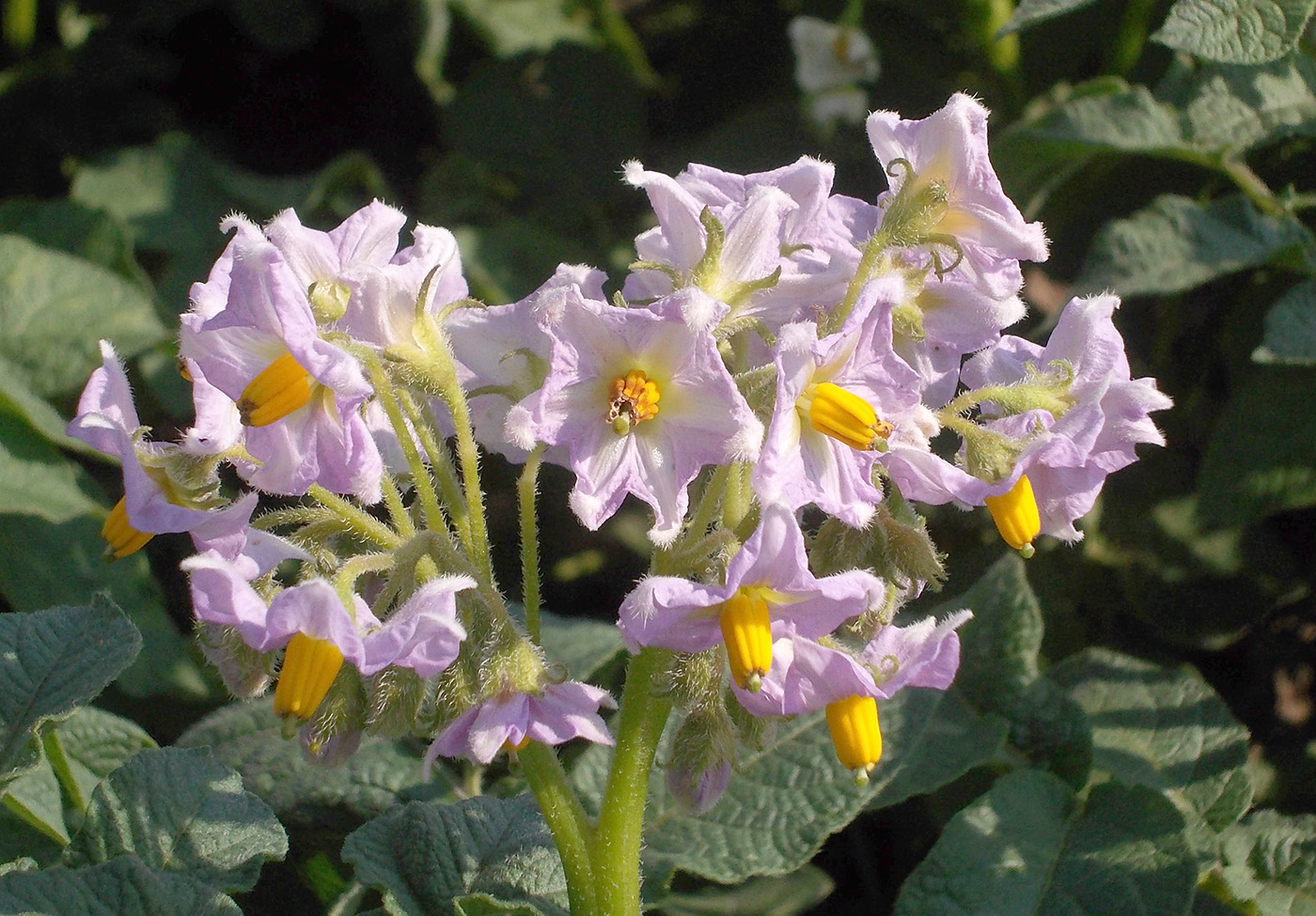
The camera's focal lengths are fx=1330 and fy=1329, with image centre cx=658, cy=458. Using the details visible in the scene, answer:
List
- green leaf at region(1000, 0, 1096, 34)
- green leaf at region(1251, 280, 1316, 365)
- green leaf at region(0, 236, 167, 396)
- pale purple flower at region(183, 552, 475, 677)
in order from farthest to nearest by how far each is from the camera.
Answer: green leaf at region(0, 236, 167, 396)
green leaf at region(1251, 280, 1316, 365)
green leaf at region(1000, 0, 1096, 34)
pale purple flower at region(183, 552, 475, 677)

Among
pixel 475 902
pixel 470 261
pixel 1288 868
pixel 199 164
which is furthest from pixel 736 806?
pixel 199 164

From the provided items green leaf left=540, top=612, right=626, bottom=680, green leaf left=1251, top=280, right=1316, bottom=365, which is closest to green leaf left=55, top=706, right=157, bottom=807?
green leaf left=540, top=612, right=626, bottom=680

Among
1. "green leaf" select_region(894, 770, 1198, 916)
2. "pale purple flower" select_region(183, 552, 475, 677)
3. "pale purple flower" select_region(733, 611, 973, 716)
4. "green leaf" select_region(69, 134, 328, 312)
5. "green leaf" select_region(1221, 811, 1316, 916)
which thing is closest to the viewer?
"pale purple flower" select_region(183, 552, 475, 677)

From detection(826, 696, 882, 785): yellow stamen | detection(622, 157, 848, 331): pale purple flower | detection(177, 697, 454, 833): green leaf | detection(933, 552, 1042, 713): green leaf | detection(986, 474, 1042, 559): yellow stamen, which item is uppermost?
detection(622, 157, 848, 331): pale purple flower

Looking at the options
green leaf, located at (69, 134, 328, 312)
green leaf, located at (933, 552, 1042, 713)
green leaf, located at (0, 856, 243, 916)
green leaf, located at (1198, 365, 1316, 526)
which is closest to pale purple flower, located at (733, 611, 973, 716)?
green leaf, located at (0, 856, 243, 916)

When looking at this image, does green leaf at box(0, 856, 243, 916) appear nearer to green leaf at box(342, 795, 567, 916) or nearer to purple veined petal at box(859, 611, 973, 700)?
green leaf at box(342, 795, 567, 916)

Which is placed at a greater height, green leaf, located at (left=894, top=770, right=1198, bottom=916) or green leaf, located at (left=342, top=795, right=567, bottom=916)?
green leaf, located at (left=342, top=795, right=567, bottom=916)

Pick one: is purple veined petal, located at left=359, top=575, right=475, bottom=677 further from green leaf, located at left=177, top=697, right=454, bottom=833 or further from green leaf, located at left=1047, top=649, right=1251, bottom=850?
green leaf, located at left=1047, top=649, right=1251, bottom=850

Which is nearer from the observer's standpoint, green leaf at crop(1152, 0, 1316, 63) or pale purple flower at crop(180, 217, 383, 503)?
pale purple flower at crop(180, 217, 383, 503)
